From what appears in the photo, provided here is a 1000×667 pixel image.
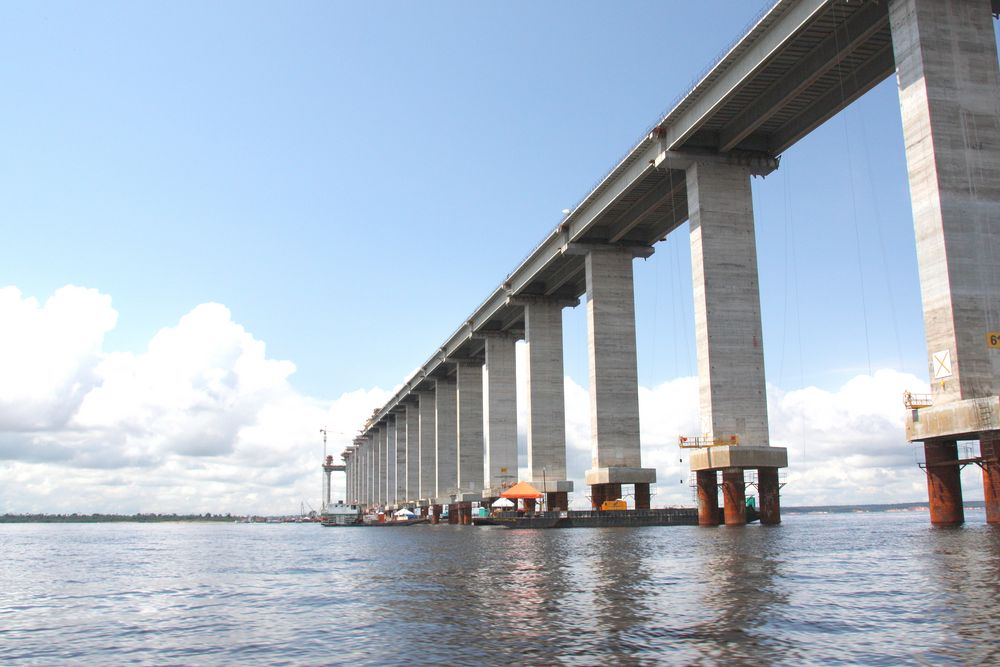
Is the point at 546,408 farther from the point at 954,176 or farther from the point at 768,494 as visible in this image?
the point at 954,176

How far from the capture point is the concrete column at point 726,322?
58094 millimetres

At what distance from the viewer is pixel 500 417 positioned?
363ft

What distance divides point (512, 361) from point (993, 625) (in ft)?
332

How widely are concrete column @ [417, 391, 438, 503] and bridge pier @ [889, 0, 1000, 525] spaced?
111m

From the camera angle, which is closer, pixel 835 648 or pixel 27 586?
pixel 835 648

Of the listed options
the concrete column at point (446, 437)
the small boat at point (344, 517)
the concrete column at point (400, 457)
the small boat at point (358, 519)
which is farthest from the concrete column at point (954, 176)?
the concrete column at point (400, 457)

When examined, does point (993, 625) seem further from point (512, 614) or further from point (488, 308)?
point (488, 308)

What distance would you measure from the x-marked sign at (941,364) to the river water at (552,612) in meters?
7.56

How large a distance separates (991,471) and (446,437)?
111 meters

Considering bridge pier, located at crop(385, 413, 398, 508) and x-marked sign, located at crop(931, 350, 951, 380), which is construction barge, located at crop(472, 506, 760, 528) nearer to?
x-marked sign, located at crop(931, 350, 951, 380)

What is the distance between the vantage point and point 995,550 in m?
26.8

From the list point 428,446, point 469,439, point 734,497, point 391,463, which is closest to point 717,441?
point 734,497

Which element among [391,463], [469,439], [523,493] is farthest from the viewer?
[391,463]

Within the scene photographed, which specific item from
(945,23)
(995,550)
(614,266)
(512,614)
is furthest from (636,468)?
(512,614)
